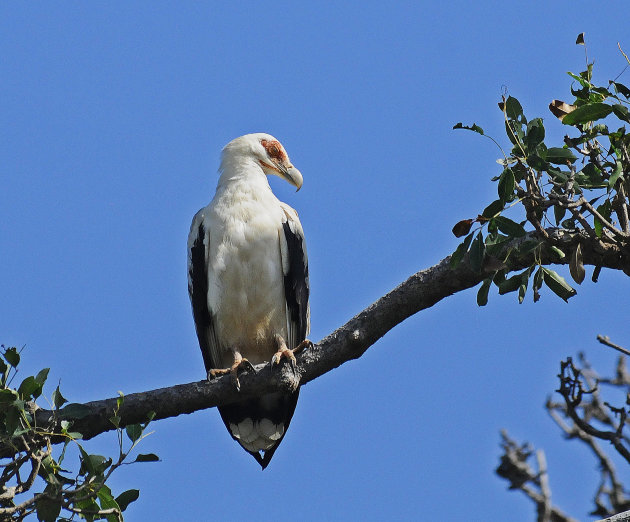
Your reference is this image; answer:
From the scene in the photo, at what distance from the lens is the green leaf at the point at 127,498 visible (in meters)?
4.20

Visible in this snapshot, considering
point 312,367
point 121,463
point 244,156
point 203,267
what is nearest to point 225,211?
point 203,267

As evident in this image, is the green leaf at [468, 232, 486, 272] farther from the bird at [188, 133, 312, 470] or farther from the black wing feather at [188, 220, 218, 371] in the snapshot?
the black wing feather at [188, 220, 218, 371]

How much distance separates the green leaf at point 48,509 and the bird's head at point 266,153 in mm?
3489

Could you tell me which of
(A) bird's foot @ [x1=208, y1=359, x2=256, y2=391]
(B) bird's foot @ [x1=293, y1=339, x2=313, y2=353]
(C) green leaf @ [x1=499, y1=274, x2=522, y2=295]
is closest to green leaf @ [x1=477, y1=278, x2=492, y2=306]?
(C) green leaf @ [x1=499, y1=274, x2=522, y2=295]

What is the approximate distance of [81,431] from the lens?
15.3 ft

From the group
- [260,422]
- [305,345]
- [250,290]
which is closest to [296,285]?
[250,290]

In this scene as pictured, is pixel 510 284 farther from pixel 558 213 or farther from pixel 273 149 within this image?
pixel 273 149

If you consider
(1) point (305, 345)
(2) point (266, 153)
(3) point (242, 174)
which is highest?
(2) point (266, 153)

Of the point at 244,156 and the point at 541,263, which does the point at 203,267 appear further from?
the point at 541,263

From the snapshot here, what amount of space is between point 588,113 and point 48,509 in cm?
277

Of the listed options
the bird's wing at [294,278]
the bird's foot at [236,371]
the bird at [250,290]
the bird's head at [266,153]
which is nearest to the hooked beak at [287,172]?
the bird's head at [266,153]

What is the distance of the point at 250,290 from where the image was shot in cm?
606

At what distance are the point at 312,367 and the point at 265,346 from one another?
132cm

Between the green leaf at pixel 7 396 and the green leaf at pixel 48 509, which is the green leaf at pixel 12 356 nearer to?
the green leaf at pixel 7 396
